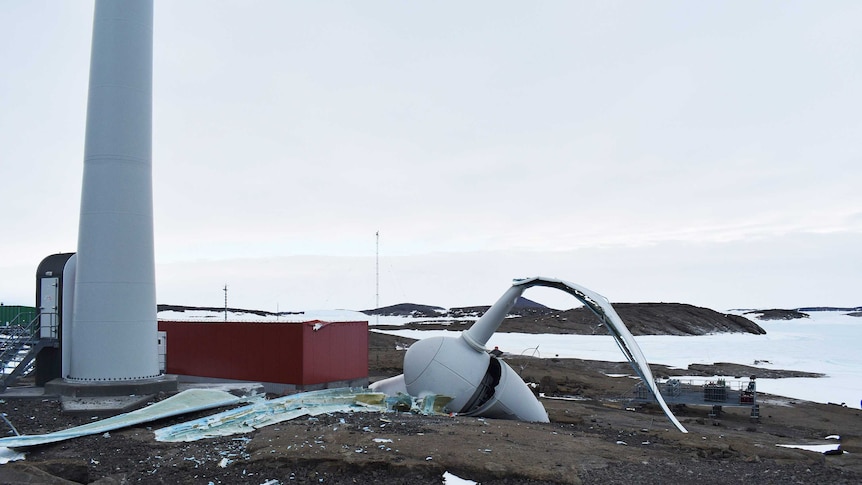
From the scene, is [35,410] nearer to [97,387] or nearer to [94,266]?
[97,387]

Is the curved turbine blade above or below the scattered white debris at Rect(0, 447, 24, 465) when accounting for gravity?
above

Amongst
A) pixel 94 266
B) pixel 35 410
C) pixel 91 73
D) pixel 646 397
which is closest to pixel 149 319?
pixel 94 266

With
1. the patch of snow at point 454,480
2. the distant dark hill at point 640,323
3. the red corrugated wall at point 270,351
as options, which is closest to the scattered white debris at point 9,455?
the patch of snow at point 454,480

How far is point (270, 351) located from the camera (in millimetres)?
23375

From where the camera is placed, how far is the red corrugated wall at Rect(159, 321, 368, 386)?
2295 centimetres

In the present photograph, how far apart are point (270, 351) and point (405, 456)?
12452 millimetres

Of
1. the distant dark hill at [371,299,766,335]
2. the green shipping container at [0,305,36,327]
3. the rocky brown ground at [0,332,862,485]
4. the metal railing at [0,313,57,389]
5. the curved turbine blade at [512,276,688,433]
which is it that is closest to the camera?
the rocky brown ground at [0,332,862,485]

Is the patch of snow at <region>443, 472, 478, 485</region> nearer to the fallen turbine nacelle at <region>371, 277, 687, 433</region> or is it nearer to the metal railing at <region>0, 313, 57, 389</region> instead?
the fallen turbine nacelle at <region>371, 277, 687, 433</region>

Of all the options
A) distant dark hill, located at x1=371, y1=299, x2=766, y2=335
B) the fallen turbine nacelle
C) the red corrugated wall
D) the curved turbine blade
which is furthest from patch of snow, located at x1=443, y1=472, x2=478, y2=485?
distant dark hill, located at x1=371, y1=299, x2=766, y2=335

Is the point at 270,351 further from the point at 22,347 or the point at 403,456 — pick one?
the point at 403,456

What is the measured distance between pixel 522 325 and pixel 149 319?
236 feet

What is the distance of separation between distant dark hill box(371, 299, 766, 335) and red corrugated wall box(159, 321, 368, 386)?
56344 mm

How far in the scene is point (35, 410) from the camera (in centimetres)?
1698

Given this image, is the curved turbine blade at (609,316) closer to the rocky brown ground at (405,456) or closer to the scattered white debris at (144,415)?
the rocky brown ground at (405,456)
